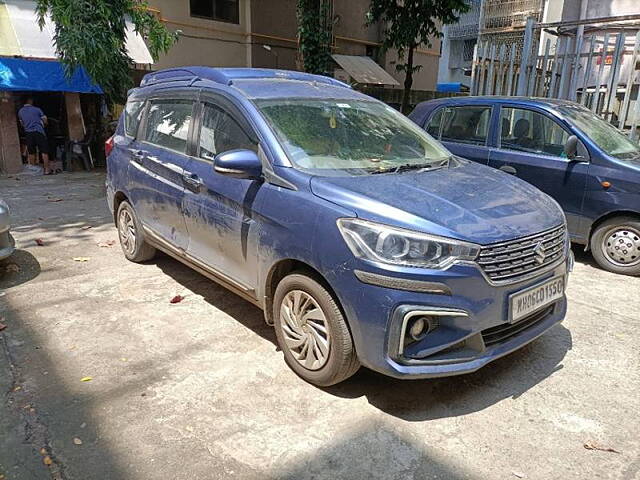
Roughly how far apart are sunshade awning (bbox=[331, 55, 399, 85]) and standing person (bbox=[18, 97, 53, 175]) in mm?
8682

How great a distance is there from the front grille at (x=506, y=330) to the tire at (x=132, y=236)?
345 centimetres

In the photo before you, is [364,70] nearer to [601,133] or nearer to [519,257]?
[601,133]

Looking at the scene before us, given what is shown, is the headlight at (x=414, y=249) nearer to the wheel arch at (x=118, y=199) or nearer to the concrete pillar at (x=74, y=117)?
the wheel arch at (x=118, y=199)

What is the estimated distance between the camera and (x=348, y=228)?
2691 millimetres

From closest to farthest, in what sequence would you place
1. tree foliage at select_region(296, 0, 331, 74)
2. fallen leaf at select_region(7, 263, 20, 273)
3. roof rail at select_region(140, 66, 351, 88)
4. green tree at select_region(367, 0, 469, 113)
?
roof rail at select_region(140, 66, 351, 88), fallen leaf at select_region(7, 263, 20, 273), tree foliage at select_region(296, 0, 331, 74), green tree at select_region(367, 0, 469, 113)

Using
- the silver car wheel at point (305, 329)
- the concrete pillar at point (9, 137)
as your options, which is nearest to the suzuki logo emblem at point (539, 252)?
the silver car wheel at point (305, 329)

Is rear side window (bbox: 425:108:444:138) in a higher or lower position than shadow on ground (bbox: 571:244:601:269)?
Result: higher

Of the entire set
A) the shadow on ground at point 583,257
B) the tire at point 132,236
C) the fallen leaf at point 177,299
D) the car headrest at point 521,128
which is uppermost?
the car headrest at point 521,128

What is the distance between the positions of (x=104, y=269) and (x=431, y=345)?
3.75 m

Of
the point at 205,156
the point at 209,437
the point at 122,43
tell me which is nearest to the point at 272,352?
the point at 209,437

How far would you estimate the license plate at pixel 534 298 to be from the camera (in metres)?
2.76

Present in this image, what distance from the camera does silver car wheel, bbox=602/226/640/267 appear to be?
5.07 metres

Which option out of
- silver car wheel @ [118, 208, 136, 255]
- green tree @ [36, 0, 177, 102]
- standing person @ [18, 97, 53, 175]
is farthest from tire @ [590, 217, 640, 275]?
standing person @ [18, 97, 53, 175]

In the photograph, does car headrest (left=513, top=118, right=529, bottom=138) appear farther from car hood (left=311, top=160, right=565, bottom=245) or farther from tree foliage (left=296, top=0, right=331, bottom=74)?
tree foliage (left=296, top=0, right=331, bottom=74)
